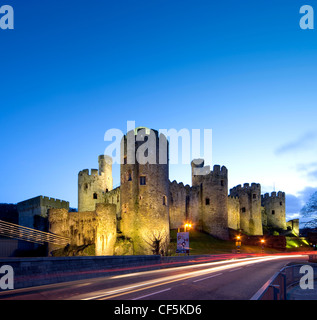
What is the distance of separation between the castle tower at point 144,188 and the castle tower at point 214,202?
16.1 metres

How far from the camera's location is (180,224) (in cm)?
5519

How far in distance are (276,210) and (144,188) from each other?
1809 inches

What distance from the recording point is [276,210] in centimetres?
7712

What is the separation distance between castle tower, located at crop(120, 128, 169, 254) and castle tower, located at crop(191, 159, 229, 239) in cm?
1608

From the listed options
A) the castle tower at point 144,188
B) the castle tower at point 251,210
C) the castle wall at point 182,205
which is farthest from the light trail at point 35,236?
the castle tower at point 251,210

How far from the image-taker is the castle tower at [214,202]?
5578cm

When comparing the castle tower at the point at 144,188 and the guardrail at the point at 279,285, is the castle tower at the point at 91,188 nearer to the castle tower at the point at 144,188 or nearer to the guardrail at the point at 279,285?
the castle tower at the point at 144,188

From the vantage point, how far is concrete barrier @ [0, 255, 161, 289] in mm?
13078

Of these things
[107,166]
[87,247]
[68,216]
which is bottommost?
[87,247]
